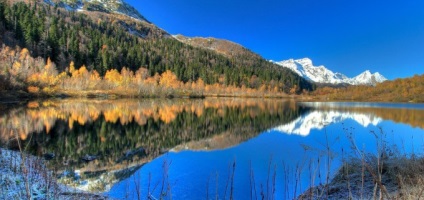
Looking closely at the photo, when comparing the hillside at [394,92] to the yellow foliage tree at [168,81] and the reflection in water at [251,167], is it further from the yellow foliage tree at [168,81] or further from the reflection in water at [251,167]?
the reflection in water at [251,167]

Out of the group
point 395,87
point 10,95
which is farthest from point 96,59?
point 395,87

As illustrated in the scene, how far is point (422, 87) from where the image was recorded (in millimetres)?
112812

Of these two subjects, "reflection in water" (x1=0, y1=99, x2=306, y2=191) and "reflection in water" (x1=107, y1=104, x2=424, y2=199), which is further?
"reflection in water" (x1=0, y1=99, x2=306, y2=191)

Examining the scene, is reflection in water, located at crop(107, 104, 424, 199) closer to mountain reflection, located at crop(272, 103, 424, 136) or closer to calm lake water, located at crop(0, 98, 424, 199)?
calm lake water, located at crop(0, 98, 424, 199)

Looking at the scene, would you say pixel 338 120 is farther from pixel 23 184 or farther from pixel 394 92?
pixel 394 92

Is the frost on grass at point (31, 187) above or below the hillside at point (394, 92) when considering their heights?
below

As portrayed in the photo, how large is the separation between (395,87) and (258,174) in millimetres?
138728

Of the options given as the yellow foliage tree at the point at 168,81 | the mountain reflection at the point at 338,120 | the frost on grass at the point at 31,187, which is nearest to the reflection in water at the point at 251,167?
the frost on grass at the point at 31,187

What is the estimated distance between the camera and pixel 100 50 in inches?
4466

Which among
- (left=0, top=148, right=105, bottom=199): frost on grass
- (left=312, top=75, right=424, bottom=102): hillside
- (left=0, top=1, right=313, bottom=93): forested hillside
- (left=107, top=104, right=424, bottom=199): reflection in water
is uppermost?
(left=0, top=1, right=313, bottom=93): forested hillside

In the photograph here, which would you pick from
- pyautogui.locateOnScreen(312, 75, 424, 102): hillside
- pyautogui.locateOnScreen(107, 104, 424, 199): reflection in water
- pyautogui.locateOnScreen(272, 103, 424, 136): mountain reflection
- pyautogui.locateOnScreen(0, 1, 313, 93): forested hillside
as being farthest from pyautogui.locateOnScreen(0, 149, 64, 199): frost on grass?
pyautogui.locateOnScreen(312, 75, 424, 102): hillside

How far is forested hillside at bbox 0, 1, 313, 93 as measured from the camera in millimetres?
93500

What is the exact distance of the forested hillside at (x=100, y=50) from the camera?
9350 centimetres

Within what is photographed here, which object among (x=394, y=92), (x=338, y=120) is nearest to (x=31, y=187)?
(x=338, y=120)
